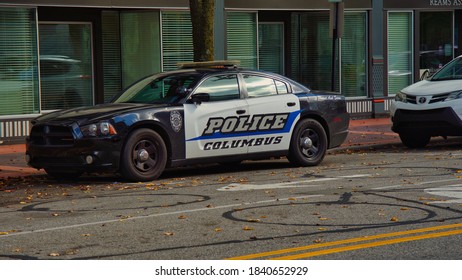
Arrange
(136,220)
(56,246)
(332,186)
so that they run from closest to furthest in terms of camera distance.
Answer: (56,246) < (136,220) < (332,186)

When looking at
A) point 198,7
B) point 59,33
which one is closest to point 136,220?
point 198,7

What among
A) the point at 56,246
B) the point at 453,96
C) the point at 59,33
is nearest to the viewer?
the point at 56,246

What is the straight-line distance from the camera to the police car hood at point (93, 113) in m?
13.6

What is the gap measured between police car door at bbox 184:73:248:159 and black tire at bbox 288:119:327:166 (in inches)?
35.6

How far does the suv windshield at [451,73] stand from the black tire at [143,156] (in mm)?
6597

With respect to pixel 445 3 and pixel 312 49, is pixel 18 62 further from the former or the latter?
pixel 445 3

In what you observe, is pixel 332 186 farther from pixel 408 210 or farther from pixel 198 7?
pixel 198 7

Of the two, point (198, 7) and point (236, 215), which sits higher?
point (198, 7)

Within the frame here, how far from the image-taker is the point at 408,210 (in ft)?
34.4

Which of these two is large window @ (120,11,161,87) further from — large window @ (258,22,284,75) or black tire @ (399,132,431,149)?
black tire @ (399,132,431,149)

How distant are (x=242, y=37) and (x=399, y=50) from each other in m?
4.94

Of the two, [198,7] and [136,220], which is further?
[198,7]

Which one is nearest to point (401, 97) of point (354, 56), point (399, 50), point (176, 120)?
point (176, 120)
